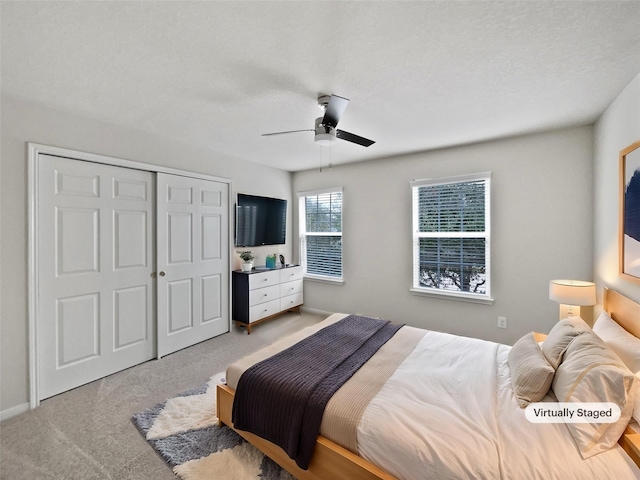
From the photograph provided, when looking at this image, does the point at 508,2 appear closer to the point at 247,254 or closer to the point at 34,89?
the point at 34,89

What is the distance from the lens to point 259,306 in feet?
13.3

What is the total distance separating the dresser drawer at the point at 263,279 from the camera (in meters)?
3.92

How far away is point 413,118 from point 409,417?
2433 millimetres

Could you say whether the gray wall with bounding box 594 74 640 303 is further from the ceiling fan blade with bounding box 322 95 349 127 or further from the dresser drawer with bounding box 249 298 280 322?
the dresser drawer with bounding box 249 298 280 322

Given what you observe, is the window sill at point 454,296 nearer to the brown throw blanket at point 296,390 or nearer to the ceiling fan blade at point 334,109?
the brown throw blanket at point 296,390

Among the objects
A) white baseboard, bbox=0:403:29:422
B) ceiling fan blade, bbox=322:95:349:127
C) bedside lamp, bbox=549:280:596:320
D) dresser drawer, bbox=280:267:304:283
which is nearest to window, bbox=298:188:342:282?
dresser drawer, bbox=280:267:304:283

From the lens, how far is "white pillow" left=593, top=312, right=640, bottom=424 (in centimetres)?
128

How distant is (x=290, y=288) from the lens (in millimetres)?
4629

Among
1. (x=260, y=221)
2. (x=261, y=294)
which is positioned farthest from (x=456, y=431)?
(x=260, y=221)

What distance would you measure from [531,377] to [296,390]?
1271mm

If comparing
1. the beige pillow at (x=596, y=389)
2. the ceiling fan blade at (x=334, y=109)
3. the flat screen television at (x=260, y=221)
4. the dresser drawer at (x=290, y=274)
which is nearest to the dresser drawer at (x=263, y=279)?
the dresser drawer at (x=290, y=274)

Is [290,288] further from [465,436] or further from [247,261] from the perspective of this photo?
[465,436]

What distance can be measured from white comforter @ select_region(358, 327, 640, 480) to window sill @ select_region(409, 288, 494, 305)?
1.78 meters

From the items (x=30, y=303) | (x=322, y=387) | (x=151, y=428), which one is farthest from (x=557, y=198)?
(x=30, y=303)
